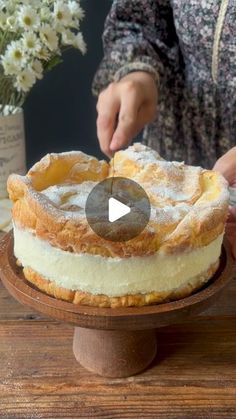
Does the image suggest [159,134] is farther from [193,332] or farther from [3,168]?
[193,332]

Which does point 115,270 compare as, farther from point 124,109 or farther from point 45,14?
point 45,14

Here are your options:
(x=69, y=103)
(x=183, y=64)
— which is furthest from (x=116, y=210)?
(x=69, y=103)


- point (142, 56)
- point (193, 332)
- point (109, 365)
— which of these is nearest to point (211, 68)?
point (142, 56)

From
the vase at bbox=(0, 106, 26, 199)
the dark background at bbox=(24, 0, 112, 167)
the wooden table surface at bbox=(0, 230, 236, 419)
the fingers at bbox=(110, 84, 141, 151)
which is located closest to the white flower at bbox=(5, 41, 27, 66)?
the vase at bbox=(0, 106, 26, 199)

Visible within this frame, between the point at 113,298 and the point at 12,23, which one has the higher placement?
the point at 12,23

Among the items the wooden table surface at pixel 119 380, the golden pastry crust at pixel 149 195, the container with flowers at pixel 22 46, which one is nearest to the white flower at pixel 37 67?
the container with flowers at pixel 22 46
